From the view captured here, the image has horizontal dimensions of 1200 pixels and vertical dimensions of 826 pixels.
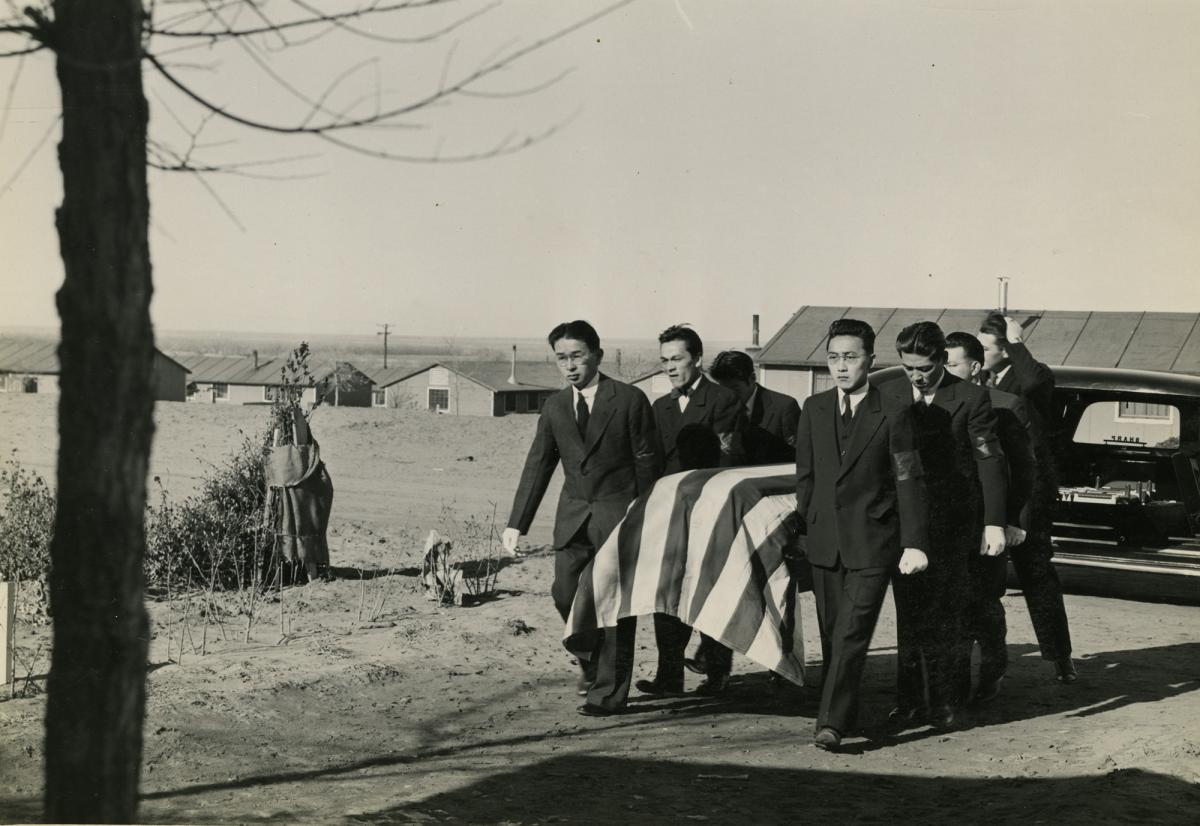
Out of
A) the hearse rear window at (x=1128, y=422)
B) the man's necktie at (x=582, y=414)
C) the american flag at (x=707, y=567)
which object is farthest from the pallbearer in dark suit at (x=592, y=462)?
the hearse rear window at (x=1128, y=422)

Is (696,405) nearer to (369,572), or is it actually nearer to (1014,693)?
(1014,693)

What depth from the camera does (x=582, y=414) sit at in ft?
18.3

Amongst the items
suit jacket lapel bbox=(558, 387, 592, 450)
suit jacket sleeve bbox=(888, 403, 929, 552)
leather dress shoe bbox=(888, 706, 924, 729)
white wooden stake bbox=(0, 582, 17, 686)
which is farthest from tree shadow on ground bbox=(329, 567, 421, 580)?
suit jacket sleeve bbox=(888, 403, 929, 552)

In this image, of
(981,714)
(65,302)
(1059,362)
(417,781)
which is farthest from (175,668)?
(1059,362)

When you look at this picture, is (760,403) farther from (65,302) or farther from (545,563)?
(65,302)

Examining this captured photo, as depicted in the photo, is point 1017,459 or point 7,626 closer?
point 7,626

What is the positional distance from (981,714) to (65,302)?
4420 millimetres

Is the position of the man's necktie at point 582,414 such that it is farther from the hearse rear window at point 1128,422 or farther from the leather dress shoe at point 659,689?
the hearse rear window at point 1128,422

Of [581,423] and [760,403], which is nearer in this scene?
[581,423]

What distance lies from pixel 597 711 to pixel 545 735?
44 cm

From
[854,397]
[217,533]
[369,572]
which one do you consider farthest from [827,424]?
[217,533]

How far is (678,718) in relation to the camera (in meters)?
5.37

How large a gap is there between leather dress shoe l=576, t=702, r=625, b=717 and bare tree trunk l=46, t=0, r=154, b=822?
104 inches

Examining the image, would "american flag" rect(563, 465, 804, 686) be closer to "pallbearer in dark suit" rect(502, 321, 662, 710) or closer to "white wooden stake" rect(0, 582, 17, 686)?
"pallbearer in dark suit" rect(502, 321, 662, 710)
